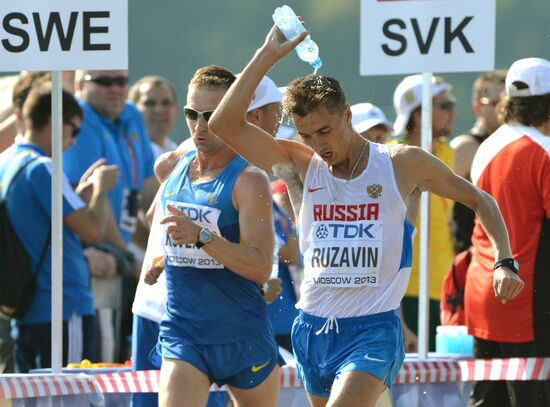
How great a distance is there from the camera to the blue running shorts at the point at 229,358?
6996 mm

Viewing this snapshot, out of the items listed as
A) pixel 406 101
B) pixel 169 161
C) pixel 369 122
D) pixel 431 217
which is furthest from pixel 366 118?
pixel 169 161

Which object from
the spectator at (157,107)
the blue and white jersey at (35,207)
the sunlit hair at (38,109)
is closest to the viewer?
the blue and white jersey at (35,207)

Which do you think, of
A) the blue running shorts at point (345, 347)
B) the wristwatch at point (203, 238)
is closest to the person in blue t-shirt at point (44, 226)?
the wristwatch at point (203, 238)

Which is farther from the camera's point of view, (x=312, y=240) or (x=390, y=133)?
(x=390, y=133)

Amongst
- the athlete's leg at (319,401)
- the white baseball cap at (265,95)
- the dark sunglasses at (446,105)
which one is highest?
the dark sunglasses at (446,105)

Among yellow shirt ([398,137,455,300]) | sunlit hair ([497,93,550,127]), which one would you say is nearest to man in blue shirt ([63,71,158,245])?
yellow shirt ([398,137,455,300])

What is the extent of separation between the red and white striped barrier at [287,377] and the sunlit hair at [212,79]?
1.61 m

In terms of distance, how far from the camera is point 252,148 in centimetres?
667

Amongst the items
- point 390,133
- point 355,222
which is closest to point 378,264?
point 355,222

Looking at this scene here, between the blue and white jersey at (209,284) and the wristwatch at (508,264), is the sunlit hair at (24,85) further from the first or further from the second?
the wristwatch at (508,264)

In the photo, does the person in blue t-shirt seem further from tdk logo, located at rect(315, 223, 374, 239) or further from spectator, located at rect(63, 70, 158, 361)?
tdk logo, located at rect(315, 223, 374, 239)

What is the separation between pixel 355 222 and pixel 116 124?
5.64m

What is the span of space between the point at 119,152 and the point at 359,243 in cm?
559

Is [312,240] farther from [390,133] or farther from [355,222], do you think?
[390,133]
